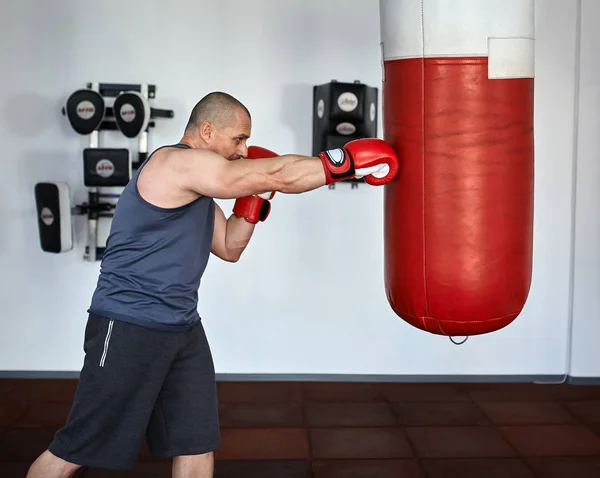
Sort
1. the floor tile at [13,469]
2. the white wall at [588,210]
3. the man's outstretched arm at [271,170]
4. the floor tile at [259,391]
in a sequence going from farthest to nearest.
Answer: the white wall at [588,210]
the floor tile at [259,391]
the floor tile at [13,469]
the man's outstretched arm at [271,170]

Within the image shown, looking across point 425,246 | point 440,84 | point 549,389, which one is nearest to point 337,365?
point 549,389

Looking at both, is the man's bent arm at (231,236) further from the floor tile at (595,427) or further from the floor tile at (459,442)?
the floor tile at (595,427)

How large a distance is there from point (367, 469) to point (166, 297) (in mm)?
1244

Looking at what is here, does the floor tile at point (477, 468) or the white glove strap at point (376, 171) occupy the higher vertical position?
the white glove strap at point (376, 171)

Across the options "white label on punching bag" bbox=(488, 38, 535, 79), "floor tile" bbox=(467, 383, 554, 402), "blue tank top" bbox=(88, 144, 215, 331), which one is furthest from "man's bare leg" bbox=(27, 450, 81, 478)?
"floor tile" bbox=(467, 383, 554, 402)

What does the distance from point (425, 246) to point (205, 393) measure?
31.8 inches

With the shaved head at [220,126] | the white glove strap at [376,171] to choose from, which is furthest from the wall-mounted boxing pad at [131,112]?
the white glove strap at [376,171]

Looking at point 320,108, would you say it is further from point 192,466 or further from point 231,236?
point 192,466

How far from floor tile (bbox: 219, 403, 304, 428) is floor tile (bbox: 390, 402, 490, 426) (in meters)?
0.51

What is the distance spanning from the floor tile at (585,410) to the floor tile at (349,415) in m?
0.94

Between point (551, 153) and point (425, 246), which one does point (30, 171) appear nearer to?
point (425, 246)

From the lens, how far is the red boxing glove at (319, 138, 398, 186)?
201cm

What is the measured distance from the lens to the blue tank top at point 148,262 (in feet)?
6.72

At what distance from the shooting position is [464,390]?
3926 millimetres
